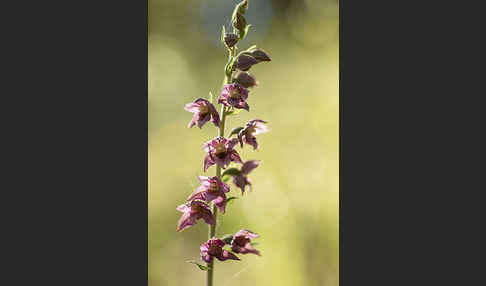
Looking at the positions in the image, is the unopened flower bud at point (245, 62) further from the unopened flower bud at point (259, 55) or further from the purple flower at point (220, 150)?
the purple flower at point (220, 150)

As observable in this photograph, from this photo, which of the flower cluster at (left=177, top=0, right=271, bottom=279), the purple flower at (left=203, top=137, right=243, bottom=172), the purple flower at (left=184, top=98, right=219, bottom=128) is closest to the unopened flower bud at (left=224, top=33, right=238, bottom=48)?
the flower cluster at (left=177, top=0, right=271, bottom=279)

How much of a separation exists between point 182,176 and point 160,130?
0.49 meters

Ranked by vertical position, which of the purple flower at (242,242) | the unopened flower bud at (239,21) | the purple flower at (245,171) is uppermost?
the unopened flower bud at (239,21)

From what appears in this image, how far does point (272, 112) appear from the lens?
11.0 feet

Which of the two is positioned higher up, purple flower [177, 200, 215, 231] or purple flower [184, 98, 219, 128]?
purple flower [184, 98, 219, 128]

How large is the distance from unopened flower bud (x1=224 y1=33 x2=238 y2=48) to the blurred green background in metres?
1.31

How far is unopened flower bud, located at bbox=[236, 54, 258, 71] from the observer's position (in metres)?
1.46

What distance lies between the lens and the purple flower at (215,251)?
57.1 inches

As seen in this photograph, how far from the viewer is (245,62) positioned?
1463 mm

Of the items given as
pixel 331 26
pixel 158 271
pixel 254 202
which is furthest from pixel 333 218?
pixel 331 26

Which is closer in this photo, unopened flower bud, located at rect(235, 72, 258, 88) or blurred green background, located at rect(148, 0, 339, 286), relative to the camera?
unopened flower bud, located at rect(235, 72, 258, 88)

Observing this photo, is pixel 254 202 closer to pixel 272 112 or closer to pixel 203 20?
pixel 272 112

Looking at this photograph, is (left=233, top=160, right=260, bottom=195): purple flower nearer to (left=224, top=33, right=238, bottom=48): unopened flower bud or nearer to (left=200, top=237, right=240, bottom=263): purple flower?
(left=200, top=237, right=240, bottom=263): purple flower

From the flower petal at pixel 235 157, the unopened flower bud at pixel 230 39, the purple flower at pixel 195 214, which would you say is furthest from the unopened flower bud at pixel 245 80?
the purple flower at pixel 195 214
